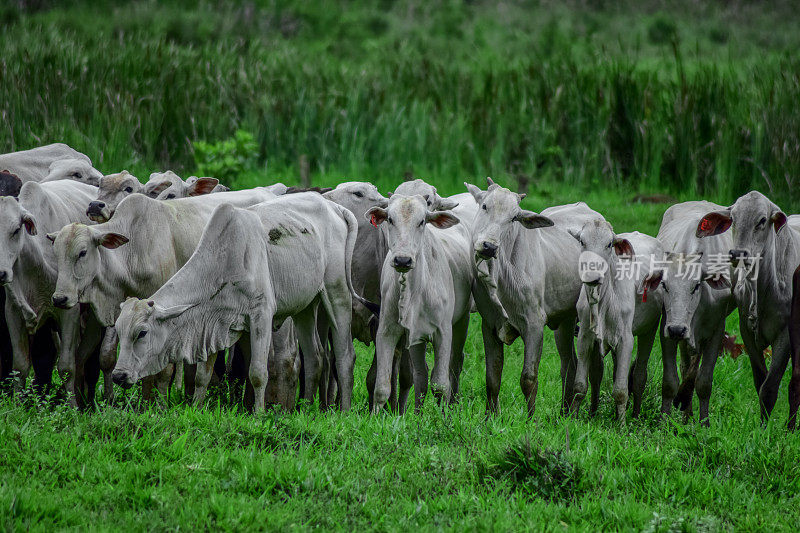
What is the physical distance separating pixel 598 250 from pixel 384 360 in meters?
1.84

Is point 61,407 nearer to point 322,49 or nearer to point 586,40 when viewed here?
point 322,49

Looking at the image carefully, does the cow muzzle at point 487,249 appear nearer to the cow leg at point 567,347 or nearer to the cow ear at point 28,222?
the cow leg at point 567,347

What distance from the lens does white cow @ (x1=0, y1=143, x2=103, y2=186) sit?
30.1ft

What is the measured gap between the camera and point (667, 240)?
831 centimetres

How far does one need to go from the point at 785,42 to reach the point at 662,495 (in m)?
21.8

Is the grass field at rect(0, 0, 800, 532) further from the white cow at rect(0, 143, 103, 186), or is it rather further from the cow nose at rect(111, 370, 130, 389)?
the white cow at rect(0, 143, 103, 186)

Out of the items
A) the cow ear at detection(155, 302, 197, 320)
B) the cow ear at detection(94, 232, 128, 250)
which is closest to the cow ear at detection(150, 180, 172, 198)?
the cow ear at detection(94, 232, 128, 250)

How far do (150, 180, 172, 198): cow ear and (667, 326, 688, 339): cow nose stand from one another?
4620 mm

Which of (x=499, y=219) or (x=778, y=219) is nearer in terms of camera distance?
(x=499, y=219)

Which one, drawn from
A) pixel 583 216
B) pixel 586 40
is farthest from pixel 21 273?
pixel 586 40

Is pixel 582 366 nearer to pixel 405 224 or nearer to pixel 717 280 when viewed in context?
pixel 717 280

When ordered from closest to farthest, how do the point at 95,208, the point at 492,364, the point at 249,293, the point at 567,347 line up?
the point at 249,293 < the point at 95,208 < the point at 492,364 < the point at 567,347

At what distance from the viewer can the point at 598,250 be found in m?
7.30

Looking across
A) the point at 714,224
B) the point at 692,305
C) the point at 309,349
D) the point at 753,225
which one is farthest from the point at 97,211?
the point at 753,225
